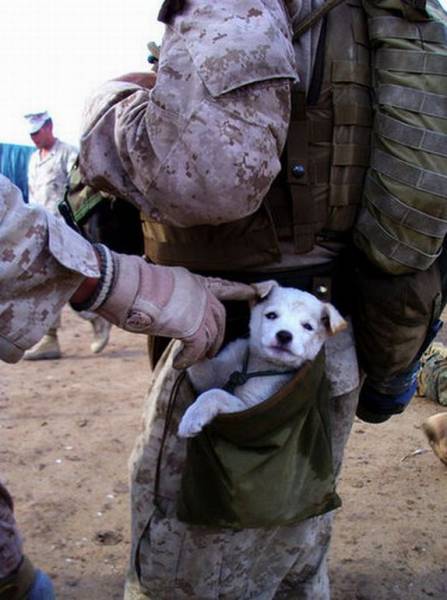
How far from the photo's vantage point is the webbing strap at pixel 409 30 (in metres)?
2.06

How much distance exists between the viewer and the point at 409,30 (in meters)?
2.06

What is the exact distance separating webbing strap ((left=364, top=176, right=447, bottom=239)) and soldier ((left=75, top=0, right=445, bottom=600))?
1 centimetres

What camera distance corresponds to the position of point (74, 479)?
404 centimetres

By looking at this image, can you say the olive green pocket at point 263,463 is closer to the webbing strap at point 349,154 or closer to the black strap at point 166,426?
the black strap at point 166,426

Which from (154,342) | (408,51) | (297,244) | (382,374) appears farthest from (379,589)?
(408,51)

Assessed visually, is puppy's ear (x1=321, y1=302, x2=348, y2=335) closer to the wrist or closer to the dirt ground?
the wrist

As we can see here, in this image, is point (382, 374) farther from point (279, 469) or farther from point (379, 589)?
point (379, 589)

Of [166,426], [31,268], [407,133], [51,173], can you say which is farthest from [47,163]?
[31,268]

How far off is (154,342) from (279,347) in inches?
24.1

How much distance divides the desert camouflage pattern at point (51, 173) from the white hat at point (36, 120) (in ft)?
0.86

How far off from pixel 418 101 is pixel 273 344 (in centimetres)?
76

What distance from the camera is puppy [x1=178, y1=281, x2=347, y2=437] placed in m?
2.13

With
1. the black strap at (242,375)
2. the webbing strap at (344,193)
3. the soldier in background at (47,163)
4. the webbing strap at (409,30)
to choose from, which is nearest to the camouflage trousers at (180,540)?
the black strap at (242,375)

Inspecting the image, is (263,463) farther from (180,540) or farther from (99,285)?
(99,285)
